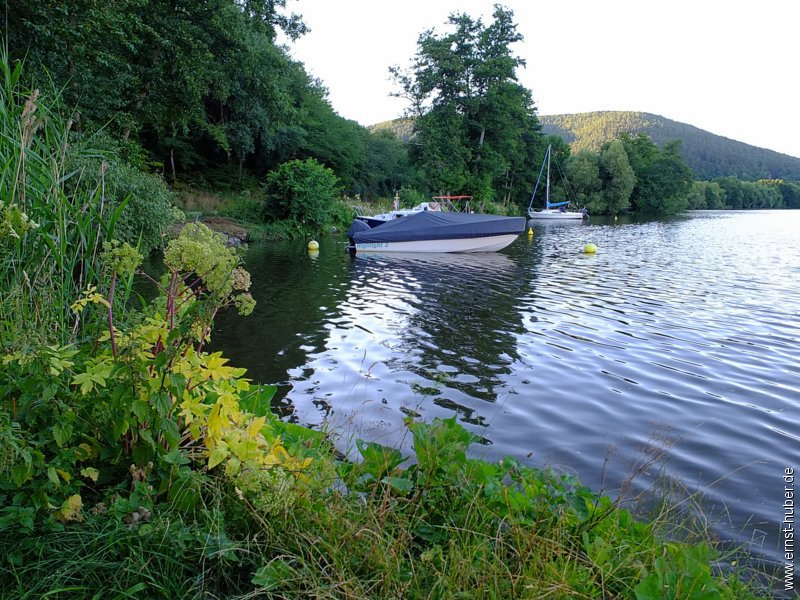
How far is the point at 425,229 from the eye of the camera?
19656mm

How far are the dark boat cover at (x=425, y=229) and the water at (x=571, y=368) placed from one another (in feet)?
17.9

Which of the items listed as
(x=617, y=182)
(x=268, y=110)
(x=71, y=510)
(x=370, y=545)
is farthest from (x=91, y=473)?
(x=617, y=182)

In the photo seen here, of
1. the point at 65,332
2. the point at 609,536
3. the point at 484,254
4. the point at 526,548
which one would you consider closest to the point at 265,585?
the point at 526,548

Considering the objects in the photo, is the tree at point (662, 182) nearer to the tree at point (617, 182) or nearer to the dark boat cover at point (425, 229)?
the tree at point (617, 182)

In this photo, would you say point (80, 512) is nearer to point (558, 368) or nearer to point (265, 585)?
point (265, 585)

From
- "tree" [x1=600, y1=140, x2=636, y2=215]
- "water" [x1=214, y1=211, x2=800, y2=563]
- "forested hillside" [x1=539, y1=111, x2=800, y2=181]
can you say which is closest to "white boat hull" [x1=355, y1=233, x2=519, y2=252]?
"water" [x1=214, y1=211, x2=800, y2=563]

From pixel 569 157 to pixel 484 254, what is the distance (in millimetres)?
53468

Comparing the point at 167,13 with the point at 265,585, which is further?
the point at 167,13

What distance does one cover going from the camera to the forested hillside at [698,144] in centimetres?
13900

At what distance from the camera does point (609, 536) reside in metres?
2.21

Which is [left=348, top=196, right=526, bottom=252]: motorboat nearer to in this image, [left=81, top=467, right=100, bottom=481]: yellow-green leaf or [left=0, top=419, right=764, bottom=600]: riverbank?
[left=0, top=419, right=764, bottom=600]: riverbank

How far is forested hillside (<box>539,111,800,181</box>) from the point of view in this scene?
139m

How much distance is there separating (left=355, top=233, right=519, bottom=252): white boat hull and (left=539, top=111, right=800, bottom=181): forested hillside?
123 m

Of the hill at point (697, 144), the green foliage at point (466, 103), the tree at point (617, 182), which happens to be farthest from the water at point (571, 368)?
the hill at point (697, 144)
